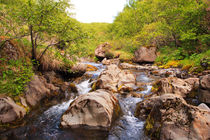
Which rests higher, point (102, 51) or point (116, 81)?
point (102, 51)

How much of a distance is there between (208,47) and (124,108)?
15.3 meters

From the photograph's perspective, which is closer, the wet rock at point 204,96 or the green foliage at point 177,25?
the wet rock at point 204,96

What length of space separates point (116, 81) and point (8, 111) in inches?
290

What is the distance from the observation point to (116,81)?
10.6m

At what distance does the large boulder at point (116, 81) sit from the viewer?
9523 millimetres

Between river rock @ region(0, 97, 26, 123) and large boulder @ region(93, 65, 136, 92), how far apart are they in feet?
17.7

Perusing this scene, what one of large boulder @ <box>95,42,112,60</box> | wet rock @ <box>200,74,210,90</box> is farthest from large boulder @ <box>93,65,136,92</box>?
large boulder @ <box>95,42,112,60</box>

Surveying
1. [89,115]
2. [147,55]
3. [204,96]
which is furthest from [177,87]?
[147,55]

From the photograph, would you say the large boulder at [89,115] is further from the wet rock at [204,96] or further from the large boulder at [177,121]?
the wet rock at [204,96]

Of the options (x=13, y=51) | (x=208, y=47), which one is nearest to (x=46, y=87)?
(x=13, y=51)

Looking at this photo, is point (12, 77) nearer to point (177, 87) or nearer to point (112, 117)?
point (112, 117)

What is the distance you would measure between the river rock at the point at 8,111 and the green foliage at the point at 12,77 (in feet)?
1.67

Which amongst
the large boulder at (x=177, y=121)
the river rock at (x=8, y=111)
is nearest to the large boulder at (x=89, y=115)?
the large boulder at (x=177, y=121)

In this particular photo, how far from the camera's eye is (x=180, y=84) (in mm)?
7992
